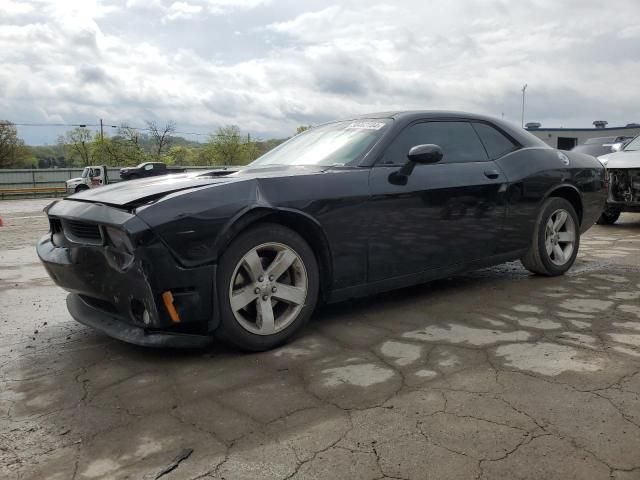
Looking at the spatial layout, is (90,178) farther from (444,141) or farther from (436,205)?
(436,205)

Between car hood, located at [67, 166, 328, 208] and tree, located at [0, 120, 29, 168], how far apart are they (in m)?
53.9

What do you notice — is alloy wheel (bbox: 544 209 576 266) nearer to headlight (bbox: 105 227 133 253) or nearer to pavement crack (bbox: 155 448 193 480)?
headlight (bbox: 105 227 133 253)

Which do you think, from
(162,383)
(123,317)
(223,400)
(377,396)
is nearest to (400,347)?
(377,396)

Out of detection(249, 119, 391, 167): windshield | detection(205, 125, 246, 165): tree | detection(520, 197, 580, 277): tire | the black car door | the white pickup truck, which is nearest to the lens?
the black car door

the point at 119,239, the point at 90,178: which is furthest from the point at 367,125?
the point at 90,178

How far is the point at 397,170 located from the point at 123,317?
1.98 meters

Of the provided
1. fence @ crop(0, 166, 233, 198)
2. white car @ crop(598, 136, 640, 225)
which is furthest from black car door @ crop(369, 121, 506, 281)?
fence @ crop(0, 166, 233, 198)

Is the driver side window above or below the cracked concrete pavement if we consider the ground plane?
above

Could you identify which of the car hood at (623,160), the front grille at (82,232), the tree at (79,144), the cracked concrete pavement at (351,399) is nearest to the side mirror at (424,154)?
the cracked concrete pavement at (351,399)

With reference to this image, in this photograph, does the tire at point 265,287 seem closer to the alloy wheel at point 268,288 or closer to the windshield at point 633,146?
the alloy wheel at point 268,288

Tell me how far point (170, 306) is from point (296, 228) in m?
0.92

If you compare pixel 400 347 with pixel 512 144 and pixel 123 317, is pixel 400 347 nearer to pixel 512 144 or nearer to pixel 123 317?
pixel 123 317

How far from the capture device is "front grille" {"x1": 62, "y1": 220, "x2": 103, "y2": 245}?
297 cm

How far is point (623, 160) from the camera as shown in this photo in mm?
8438
